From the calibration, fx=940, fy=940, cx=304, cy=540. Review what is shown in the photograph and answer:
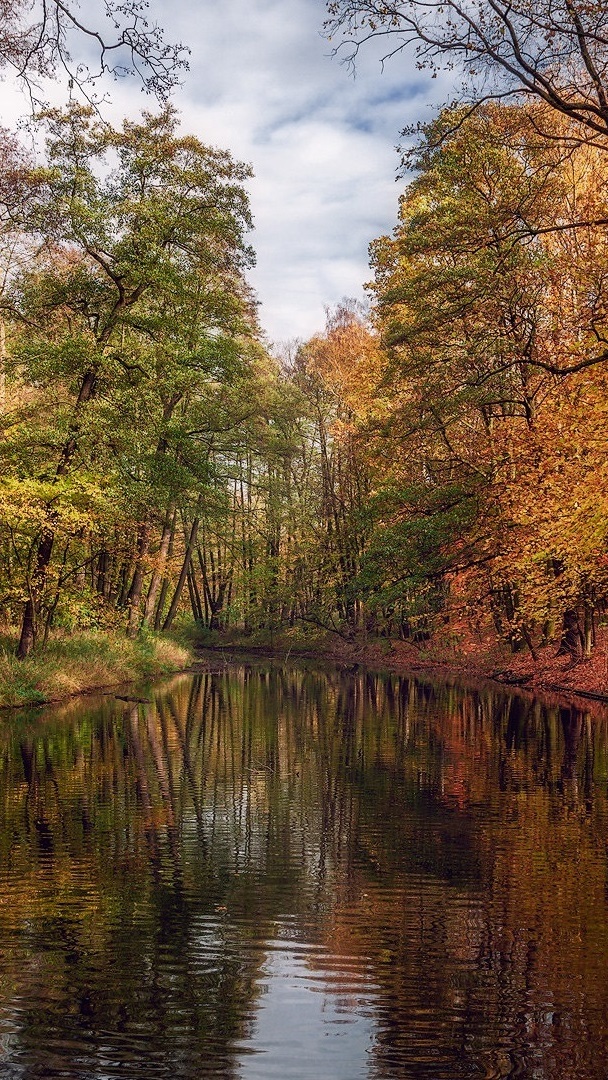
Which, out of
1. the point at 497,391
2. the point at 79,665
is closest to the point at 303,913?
the point at 79,665

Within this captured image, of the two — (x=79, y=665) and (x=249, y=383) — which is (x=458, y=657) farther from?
(x=79, y=665)

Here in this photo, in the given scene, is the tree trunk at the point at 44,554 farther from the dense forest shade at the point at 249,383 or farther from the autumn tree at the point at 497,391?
the autumn tree at the point at 497,391

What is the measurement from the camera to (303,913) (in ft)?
26.8

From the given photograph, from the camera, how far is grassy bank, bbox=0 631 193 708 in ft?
78.5

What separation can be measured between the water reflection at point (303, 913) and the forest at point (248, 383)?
27.7 feet

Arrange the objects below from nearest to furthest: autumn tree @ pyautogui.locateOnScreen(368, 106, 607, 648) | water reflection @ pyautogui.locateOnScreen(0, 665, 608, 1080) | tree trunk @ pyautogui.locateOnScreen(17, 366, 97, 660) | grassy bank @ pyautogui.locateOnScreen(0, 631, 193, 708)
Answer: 1. water reflection @ pyautogui.locateOnScreen(0, 665, 608, 1080)
2. autumn tree @ pyautogui.locateOnScreen(368, 106, 607, 648)
3. grassy bank @ pyautogui.locateOnScreen(0, 631, 193, 708)
4. tree trunk @ pyautogui.locateOnScreen(17, 366, 97, 660)

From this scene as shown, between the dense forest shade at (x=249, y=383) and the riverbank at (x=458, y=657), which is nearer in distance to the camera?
the dense forest shade at (x=249, y=383)

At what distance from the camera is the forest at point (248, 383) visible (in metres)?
22.4

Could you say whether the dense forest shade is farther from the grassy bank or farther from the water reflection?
the water reflection

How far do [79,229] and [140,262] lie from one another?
1.88m

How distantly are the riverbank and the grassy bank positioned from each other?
1091 cm

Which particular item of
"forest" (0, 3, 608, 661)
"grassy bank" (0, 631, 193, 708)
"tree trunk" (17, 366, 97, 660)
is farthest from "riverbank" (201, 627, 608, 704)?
"tree trunk" (17, 366, 97, 660)

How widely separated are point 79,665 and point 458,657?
55.7 ft

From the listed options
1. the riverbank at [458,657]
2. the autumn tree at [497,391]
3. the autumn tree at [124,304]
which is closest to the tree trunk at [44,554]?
the autumn tree at [124,304]
